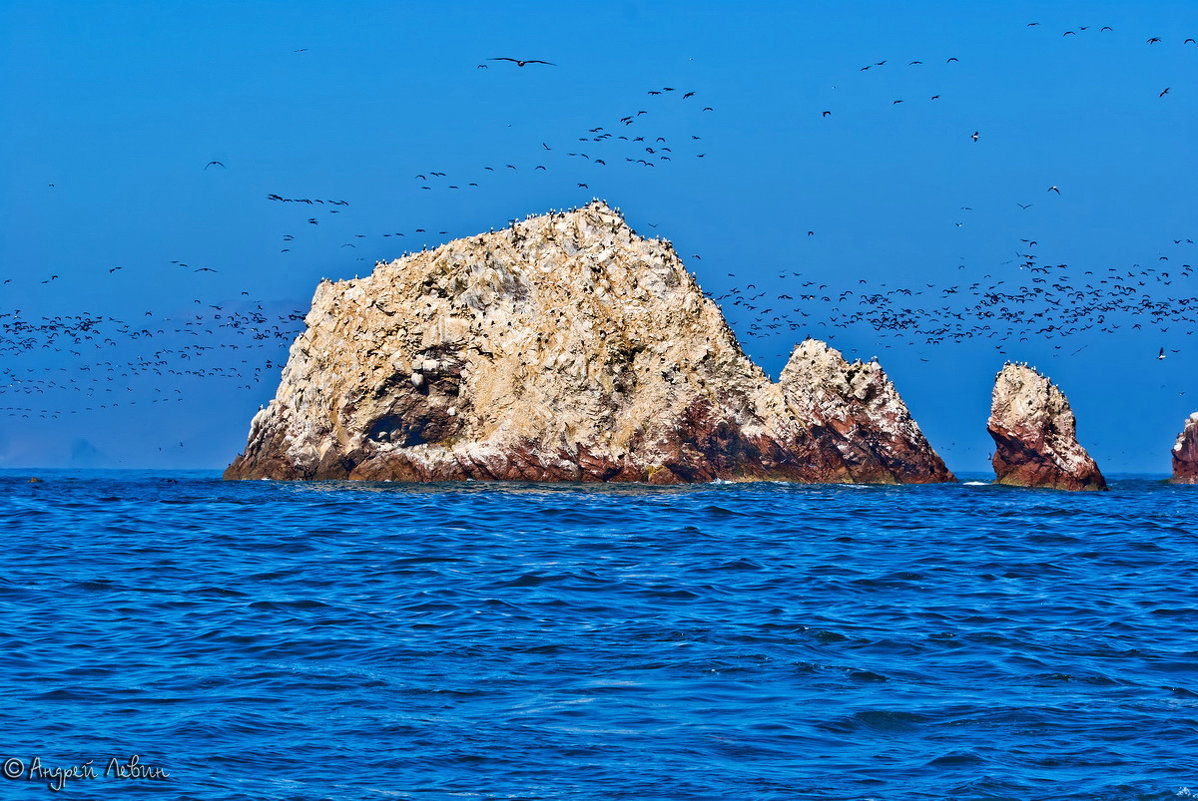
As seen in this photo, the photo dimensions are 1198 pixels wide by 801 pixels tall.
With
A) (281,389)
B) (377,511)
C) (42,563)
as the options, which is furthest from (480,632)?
(281,389)

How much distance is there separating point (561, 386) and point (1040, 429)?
88.4ft

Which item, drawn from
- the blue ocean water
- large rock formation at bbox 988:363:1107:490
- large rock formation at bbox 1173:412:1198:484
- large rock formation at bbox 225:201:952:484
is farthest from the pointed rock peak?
the blue ocean water

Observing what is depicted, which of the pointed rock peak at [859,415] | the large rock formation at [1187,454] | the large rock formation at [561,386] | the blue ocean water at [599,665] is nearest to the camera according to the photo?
the blue ocean water at [599,665]

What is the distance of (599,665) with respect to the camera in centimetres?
1596

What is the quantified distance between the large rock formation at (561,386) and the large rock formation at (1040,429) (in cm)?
607

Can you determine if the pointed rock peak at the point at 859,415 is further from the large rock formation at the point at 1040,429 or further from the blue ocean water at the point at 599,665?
the blue ocean water at the point at 599,665

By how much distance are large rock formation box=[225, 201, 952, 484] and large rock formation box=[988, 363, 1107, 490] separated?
6.07m

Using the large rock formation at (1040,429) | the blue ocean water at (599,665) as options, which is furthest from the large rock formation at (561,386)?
the blue ocean water at (599,665)

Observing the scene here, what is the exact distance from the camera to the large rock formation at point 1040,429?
66.5 meters

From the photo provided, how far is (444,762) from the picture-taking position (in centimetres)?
1192

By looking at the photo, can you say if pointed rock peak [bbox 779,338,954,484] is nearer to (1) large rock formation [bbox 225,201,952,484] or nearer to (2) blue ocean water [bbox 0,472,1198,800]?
(1) large rock formation [bbox 225,201,952,484]

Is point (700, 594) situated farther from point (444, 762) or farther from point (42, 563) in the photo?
point (42, 563)

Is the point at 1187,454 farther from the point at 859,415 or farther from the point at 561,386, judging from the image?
the point at 561,386

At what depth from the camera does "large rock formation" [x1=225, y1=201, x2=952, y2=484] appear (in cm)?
6794
